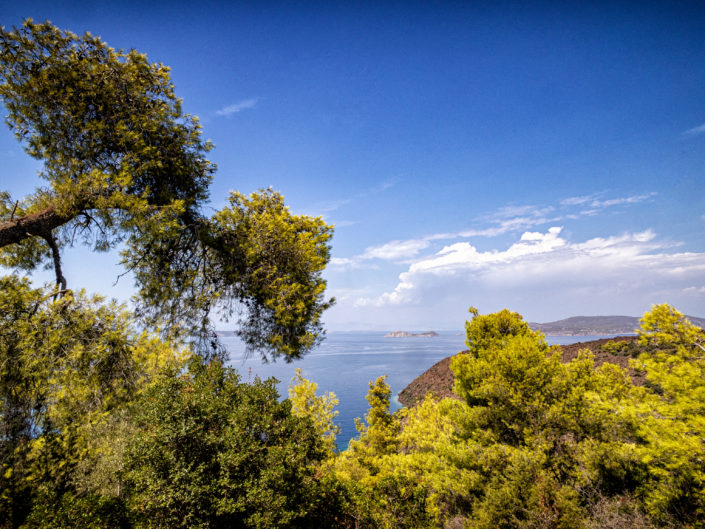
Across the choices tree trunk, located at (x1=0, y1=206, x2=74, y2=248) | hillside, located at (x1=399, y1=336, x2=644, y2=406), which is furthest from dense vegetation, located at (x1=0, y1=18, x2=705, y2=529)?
hillside, located at (x1=399, y1=336, x2=644, y2=406)

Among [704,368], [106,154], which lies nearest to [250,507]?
[106,154]

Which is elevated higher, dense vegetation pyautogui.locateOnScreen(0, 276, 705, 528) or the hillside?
dense vegetation pyautogui.locateOnScreen(0, 276, 705, 528)

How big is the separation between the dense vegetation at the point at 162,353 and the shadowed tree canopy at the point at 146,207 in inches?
1.0

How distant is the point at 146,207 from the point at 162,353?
3706 millimetres

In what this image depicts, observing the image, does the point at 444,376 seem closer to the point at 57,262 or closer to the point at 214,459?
the point at 214,459

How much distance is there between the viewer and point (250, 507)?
5.23 m

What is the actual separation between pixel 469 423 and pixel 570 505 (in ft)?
12.8

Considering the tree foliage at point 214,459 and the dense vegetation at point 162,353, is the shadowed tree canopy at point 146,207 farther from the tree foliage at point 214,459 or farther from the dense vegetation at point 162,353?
the tree foliage at point 214,459

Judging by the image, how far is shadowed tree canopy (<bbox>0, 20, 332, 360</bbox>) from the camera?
3879 millimetres

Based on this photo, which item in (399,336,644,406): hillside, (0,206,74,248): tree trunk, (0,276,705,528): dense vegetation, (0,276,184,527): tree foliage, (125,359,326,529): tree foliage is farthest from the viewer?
(399,336,644,406): hillside

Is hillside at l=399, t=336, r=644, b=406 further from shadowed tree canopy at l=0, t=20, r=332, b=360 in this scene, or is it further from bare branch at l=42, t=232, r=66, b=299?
bare branch at l=42, t=232, r=66, b=299

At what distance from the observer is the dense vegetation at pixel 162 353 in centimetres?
364

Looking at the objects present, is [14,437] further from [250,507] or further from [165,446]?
[250,507]

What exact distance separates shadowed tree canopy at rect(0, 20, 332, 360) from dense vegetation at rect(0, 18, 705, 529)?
3 centimetres
